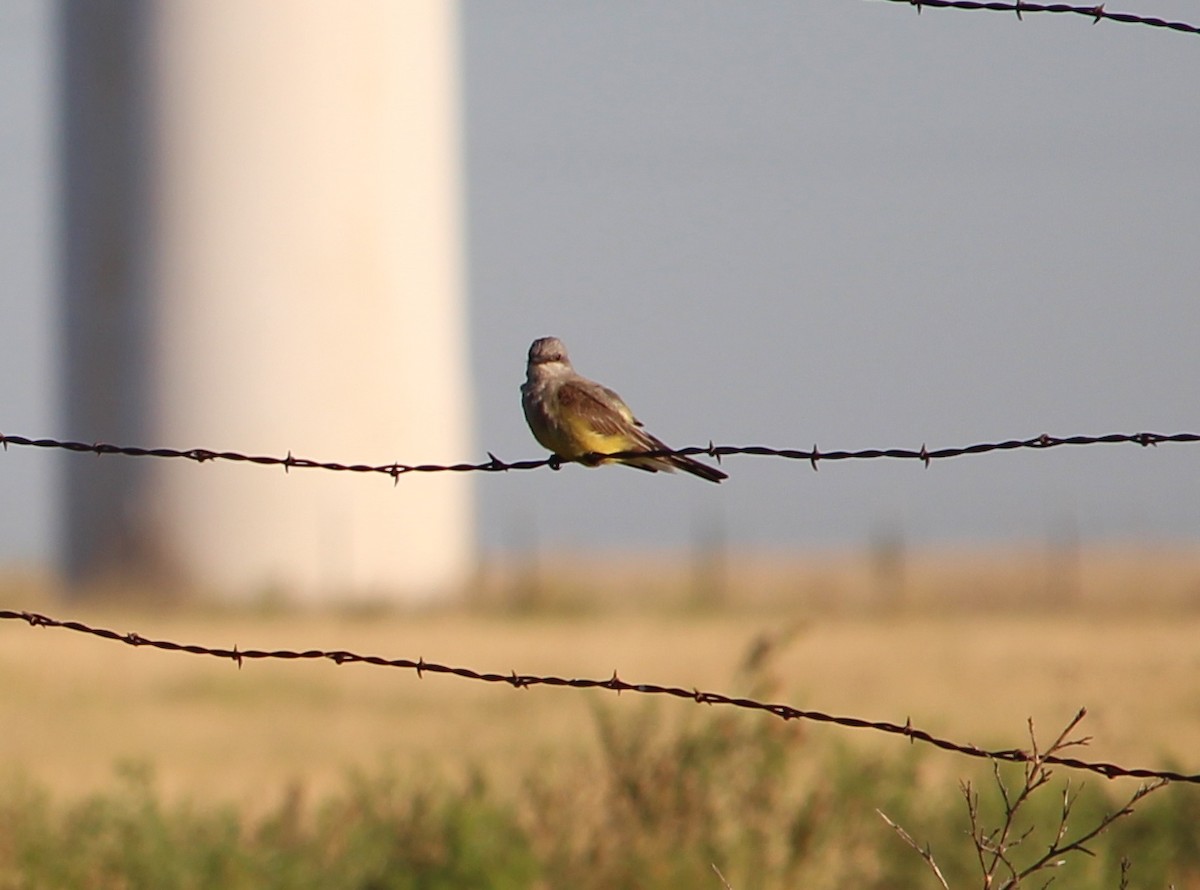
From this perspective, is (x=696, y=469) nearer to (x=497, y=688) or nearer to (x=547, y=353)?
(x=547, y=353)

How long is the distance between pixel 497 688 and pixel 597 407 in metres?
15.0

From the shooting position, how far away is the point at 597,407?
287 inches

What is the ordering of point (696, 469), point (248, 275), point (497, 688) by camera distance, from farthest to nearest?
1. point (248, 275)
2. point (497, 688)
3. point (696, 469)

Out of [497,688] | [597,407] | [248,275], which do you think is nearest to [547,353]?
[597,407]

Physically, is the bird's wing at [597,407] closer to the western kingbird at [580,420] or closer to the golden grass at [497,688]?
the western kingbird at [580,420]

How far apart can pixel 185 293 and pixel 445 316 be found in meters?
4.41

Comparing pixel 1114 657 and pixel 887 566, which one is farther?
pixel 887 566

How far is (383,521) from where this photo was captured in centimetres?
3400

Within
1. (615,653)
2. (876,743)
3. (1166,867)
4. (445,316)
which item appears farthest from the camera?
(445,316)

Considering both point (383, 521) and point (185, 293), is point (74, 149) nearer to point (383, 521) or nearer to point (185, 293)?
point (185, 293)

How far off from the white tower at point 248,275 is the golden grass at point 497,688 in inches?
88.0

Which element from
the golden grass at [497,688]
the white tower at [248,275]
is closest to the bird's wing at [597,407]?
the golden grass at [497,688]

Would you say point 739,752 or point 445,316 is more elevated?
point 445,316

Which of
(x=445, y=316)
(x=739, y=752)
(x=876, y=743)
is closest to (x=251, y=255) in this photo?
(x=445, y=316)
